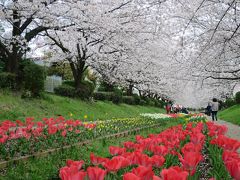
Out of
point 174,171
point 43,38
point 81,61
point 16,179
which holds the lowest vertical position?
point 16,179

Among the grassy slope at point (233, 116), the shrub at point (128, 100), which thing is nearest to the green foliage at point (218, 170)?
the grassy slope at point (233, 116)

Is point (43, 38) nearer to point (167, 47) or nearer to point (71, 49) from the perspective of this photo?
point (71, 49)

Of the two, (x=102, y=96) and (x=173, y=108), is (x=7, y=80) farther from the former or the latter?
(x=173, y=108)

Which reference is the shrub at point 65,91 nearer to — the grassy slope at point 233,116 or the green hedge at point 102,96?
the green hedge at point 102,96

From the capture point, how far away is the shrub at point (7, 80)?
14.9m

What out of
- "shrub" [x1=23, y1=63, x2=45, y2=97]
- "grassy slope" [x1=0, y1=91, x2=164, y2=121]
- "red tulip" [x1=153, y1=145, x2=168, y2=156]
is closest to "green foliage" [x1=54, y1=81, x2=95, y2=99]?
"grassy slope" [x1=0, y1=91, x2=164, y2=121]

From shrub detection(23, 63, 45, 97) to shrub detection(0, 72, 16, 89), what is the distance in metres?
0.54

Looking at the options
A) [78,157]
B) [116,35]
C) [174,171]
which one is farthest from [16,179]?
[116,35]

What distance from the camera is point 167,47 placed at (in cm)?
2945

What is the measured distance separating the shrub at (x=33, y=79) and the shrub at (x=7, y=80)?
0.54m

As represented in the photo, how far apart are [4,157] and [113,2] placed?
12.5 m

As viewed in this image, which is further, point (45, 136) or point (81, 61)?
point (81, 61)

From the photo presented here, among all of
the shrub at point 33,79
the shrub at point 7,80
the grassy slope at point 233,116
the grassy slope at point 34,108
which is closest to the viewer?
the grassy slope at point 34,108

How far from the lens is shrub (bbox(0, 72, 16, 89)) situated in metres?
14.9
